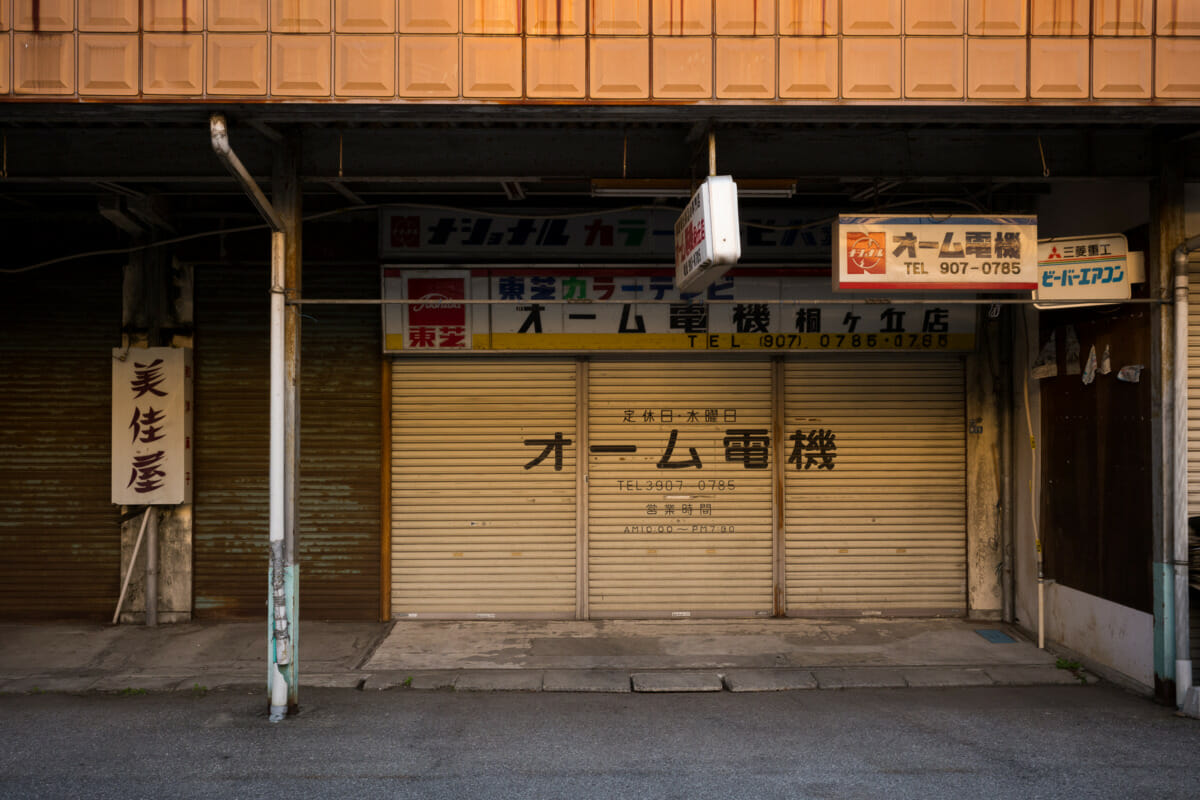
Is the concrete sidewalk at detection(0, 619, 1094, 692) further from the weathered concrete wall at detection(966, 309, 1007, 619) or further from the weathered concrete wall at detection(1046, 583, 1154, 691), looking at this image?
the weathered concrete wall at detection(966, 309, 1007, 619)

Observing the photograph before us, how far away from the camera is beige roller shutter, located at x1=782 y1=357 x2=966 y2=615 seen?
9.68m

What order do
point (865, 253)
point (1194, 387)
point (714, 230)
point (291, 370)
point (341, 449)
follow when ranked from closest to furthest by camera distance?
1. point (714, 230)
2. point (291, 370)
3. point (865, 253)
4. point (1194, 387)
5. point (341, 449)

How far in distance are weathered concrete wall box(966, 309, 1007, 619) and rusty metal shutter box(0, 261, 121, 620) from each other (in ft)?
34.3

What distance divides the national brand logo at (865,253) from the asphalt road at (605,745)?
3.88 m

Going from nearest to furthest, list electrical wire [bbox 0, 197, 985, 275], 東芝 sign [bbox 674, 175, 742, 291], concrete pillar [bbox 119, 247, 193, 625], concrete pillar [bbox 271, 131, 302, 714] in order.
Result: 東芝 sign [bbox 674, 175, 742, 291], concrete pillar [bbox 271, 131, 302, 714], electrical wire [bbox 0, 197, 985, 275], concrete pillar [bbox 119, 247, 193, 625]

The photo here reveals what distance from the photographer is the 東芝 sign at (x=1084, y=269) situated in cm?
719

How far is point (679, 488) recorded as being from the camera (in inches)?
382

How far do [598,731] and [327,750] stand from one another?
2.11 m

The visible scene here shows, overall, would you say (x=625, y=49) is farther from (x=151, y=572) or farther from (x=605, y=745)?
(x=151, y=572)

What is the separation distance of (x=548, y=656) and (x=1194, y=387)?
267 inches

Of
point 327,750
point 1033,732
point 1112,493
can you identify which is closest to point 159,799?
point 327,750

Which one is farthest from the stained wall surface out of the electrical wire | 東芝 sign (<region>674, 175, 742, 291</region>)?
the electrical wire

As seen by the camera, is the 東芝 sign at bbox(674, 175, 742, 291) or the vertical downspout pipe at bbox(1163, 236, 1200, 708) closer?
the 東芝 sign at bbox(674, 175, 742, 291)

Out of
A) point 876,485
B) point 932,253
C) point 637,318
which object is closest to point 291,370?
point 637,318
